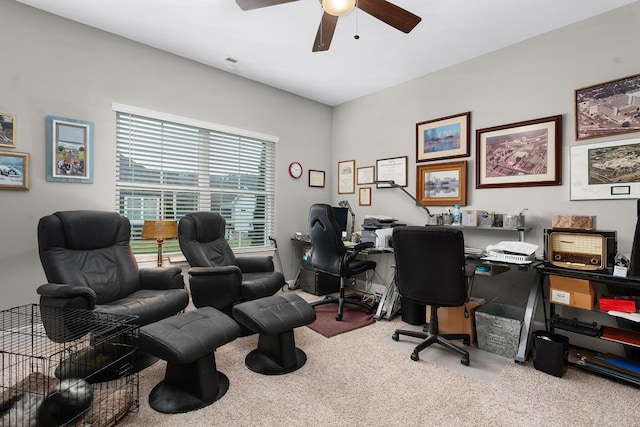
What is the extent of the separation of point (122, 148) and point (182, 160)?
1.96 ft

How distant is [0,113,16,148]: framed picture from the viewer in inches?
97.7

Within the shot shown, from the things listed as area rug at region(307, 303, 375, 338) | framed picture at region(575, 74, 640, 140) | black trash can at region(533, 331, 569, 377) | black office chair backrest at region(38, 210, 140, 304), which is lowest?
area rug at region(307, 303, 375, 338)

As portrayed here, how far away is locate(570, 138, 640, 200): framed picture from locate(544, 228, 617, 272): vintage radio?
504 millimetres

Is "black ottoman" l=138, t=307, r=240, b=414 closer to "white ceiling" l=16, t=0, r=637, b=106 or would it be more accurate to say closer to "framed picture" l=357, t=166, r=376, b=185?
"white ceiling" l=16, t=0, r=637, b=106

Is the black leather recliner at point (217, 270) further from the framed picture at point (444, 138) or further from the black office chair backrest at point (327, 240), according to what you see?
the framed picture at point (444, 138)

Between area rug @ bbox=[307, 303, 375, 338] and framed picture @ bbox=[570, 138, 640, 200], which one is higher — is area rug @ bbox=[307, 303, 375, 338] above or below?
below

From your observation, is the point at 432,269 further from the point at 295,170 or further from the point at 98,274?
the point at 295,170

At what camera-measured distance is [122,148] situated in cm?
314

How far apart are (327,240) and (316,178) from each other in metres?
1.77

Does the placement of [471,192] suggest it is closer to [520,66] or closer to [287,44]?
[520,66]

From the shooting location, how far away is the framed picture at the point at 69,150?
2.70 metres

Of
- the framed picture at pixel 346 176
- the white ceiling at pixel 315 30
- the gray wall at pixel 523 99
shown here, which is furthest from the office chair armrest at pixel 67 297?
the framed picture at pixel 346 176

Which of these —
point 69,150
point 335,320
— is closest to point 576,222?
point 335,320

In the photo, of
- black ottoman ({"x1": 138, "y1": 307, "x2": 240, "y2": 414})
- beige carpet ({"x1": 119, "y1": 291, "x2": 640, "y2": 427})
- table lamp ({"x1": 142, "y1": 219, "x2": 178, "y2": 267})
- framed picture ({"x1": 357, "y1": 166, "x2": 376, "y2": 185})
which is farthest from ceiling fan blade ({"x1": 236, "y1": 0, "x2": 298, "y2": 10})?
framed picture ({"x1": 357, "y1": 166, "x2": 376, "y2": 185})
